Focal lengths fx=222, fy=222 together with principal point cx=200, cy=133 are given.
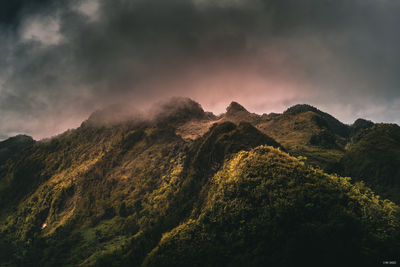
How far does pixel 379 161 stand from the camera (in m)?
142

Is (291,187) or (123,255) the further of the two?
(123,255)

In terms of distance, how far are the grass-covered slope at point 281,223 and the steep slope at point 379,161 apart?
195ft

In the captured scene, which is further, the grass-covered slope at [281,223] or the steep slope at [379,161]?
the steep slope at [379,161]

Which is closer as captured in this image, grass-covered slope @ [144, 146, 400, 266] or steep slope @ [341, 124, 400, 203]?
grass-covered slope @ [144, 146, 400, 266]

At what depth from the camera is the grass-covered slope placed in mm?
62125

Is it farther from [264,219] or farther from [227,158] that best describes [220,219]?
[227,158]

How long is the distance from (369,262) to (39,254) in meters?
233

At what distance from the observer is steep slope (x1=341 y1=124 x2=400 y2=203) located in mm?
128000

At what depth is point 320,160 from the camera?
159625 mm

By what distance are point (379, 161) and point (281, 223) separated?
376ft

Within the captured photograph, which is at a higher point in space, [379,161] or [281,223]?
[379,161]

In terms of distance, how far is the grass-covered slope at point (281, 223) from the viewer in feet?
204

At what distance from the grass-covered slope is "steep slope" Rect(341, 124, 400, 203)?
195 ft

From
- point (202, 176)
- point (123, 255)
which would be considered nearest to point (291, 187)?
point (202, 176)
